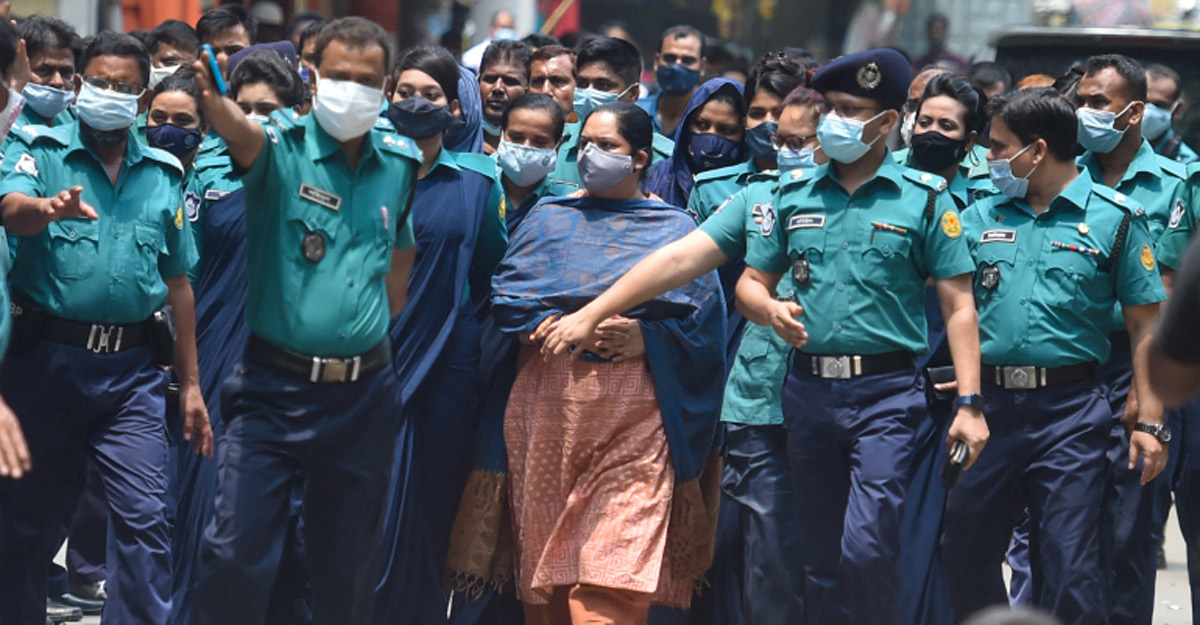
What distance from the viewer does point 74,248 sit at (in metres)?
5.84

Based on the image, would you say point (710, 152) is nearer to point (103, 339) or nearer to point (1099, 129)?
point (1099, 129)

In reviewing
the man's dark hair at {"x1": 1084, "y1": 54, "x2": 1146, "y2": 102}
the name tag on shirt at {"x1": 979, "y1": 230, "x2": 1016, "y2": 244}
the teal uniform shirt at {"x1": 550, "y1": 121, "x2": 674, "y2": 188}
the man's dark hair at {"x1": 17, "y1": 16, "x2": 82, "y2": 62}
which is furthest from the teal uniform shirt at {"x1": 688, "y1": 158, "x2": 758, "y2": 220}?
the man's dark hair at {"x1": 17, "y1": 16, "x2": 82, "y2": 62}

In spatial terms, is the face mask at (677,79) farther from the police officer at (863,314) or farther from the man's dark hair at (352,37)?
the man's dark hair at (352,37)

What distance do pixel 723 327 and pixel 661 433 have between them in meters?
0.47

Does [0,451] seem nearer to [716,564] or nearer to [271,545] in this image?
[271,545]

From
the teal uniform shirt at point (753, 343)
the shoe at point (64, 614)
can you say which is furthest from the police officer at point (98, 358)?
the teal uniform shirt at point (753, 343)

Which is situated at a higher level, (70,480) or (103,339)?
(103,339)

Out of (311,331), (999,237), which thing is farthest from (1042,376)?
(311,331)

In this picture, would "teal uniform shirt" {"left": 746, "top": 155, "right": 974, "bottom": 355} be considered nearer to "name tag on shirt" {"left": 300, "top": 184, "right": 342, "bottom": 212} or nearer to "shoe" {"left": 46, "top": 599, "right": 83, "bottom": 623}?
"name tag on shirt" {"left": 300, "top": 184, "right": 342, "bottom": 212}

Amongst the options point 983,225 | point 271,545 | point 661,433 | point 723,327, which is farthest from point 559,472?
point 983,225

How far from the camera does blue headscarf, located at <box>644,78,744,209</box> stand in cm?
715

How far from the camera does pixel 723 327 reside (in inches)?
246

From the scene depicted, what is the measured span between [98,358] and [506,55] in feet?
9.87

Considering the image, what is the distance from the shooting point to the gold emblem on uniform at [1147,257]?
6.04 m
